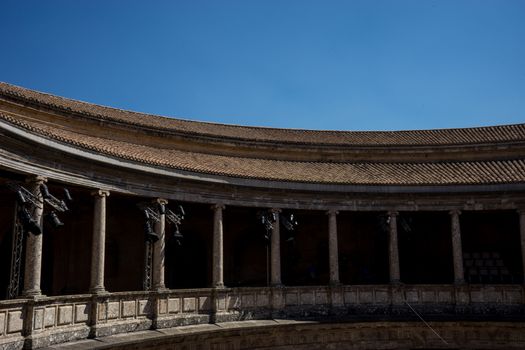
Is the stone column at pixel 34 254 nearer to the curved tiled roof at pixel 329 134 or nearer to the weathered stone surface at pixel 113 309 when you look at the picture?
the weathered stone surface at pixel 113 309

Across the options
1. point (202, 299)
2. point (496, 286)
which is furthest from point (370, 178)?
point (202, 299)

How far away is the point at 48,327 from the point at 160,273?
5409 millimetres

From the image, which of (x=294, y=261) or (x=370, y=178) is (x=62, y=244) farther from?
(x=370, y=178)

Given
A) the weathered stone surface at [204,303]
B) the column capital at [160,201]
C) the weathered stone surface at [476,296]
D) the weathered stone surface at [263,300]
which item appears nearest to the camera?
the column capital at [160,201]

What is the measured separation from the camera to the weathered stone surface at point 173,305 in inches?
855

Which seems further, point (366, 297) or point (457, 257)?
point (457, 257)

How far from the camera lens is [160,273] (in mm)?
21906

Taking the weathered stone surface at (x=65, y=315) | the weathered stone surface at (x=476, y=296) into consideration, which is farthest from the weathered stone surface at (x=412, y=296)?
the weathered stone surface at (x=65, y=315)

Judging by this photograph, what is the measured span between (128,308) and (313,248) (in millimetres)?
11863

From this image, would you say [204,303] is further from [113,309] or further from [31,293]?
[31,293]

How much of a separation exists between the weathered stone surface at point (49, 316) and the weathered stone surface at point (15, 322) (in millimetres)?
840

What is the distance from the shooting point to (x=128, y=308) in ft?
66.3

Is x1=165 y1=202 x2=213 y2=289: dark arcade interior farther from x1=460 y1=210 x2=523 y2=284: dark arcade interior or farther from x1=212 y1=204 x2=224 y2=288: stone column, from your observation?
x1=460 y1=210 x2=523 y2=284: dark arcade interior

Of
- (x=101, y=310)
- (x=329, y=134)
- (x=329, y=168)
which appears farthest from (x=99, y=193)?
(x=329, y=134)
